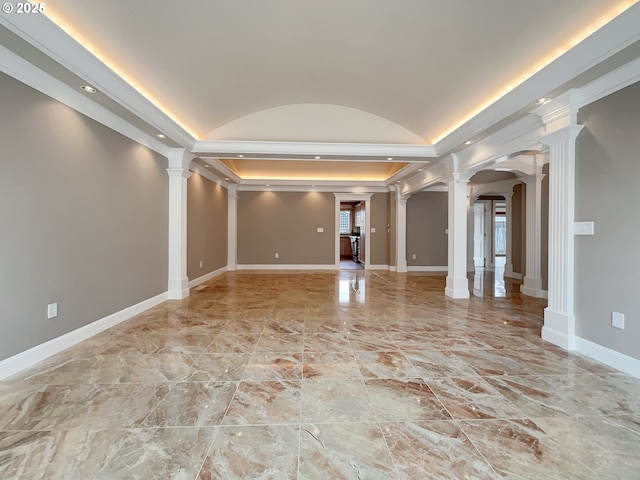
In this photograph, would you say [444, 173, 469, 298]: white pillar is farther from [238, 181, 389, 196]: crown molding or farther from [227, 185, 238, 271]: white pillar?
[227, 185, 238, 271]: white pillar

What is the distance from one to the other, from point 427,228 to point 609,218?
5902mm

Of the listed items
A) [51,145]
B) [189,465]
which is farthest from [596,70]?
[51,145]

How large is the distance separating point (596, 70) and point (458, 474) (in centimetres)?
294

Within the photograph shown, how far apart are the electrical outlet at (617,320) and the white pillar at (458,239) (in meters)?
2.45

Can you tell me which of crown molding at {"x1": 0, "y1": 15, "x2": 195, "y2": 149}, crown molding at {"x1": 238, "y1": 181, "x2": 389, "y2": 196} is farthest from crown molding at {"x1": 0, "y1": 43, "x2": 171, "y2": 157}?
crown molding at {"x1": 238, "y1": 181, "x2": 389, "y2": 196}

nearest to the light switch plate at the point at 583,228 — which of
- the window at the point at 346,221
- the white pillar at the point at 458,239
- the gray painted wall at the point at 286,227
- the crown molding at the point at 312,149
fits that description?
the white pillar at the point at 458,239

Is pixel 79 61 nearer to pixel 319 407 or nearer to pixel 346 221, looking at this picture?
pixel 319 407

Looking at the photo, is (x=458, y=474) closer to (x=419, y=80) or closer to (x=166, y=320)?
(x=166, y=320)

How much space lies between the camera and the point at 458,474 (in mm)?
1250

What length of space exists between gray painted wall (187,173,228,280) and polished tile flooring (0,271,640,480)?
94.8 inches

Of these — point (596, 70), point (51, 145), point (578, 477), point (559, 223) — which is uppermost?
point (596, 70)

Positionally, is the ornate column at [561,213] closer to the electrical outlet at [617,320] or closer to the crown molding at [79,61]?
the electrical outlet at [617,320]

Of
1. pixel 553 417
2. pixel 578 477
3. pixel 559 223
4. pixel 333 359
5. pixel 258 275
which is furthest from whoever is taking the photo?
pixel 258 275

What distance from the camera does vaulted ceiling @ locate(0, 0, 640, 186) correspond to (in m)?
2.20
